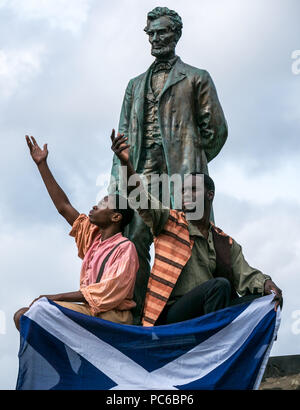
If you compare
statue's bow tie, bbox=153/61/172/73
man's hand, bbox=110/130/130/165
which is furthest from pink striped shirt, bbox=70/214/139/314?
statue's bow tie, bbox=153/61/172/73

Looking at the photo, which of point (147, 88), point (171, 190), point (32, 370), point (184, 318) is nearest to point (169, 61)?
point (147, 88)

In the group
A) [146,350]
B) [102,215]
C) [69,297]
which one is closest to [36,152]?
[102,215]

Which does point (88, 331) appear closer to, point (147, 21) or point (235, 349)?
point (235, 349)

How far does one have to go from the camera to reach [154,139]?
10930mm

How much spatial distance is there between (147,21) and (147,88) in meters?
0.78

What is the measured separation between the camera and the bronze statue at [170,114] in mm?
10766

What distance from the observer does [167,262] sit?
8.91 meters

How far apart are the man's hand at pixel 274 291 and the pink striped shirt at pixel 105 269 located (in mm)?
1173

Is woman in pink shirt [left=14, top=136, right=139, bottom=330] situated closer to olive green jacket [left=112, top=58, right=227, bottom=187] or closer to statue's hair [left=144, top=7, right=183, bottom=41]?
olive green jacket [left=112, top=58, right=227, bottom=187]

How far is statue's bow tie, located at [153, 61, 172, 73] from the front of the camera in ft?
36.4

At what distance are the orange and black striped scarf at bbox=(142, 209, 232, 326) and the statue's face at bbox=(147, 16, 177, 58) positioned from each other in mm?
2557

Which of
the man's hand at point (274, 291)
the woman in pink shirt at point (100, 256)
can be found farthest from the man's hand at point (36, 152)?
the man's hand at point (274, 291)
